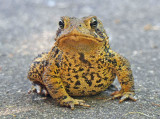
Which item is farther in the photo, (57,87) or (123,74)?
(123,74)

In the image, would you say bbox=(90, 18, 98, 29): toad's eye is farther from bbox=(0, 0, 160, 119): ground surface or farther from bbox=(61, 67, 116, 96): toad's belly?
bbox=(0, 0, 160, 119): ground surface

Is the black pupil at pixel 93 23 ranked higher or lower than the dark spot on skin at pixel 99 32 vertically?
higher

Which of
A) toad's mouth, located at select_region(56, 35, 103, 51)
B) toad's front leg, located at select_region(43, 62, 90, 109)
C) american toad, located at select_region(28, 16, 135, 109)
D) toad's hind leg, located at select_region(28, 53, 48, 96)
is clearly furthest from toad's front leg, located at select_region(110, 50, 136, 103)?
toad's hind leg, located at select_region(28, 53, 48, 96)

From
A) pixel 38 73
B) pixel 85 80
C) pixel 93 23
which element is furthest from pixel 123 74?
pixel 38 73

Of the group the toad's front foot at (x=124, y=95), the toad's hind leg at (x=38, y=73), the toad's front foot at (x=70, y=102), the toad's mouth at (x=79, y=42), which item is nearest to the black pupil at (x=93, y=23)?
the toad's mouth at (x=79, y=42)

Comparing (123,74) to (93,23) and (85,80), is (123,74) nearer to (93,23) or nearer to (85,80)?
(85,80)

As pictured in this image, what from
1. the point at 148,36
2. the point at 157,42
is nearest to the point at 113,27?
the point at 148,36

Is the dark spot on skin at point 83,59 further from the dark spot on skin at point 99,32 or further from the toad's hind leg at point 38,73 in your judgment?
the toad's hind leg at point 38,73
